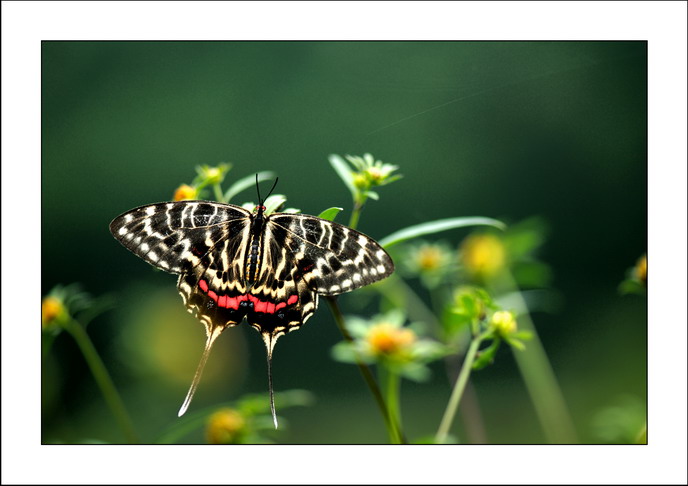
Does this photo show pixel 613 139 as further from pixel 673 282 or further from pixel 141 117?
pixel 141 117

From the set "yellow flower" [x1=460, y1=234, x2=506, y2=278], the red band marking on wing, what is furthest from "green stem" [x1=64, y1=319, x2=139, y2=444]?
"yellow flower" [x1=460, y1=234, x2=506, y2=278]

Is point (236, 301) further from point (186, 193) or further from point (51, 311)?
point (51, 311)

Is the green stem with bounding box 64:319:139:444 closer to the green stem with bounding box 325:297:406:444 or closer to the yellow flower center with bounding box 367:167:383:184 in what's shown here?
the green stem with bounding box 325:297:406:444

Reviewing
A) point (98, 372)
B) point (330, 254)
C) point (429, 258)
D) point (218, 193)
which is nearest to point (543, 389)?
point (429, 258)

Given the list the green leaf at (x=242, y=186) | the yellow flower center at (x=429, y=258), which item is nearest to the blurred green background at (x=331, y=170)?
the green leaf at (x=242, y=186)

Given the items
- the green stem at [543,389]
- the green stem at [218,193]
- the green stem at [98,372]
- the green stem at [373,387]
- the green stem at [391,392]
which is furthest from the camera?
the green stem at [543,389]

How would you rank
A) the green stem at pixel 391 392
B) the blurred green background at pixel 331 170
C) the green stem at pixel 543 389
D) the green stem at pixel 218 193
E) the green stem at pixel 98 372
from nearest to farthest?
the green stem at pixel 391 392
the green stem at pixel 218 193
the green stem at pixel 98 372
the green stem at pixel 543 389
the blurred green background at pixel 331 170

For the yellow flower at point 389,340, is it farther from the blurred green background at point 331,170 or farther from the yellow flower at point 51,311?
the yellow flower at point 51,311
